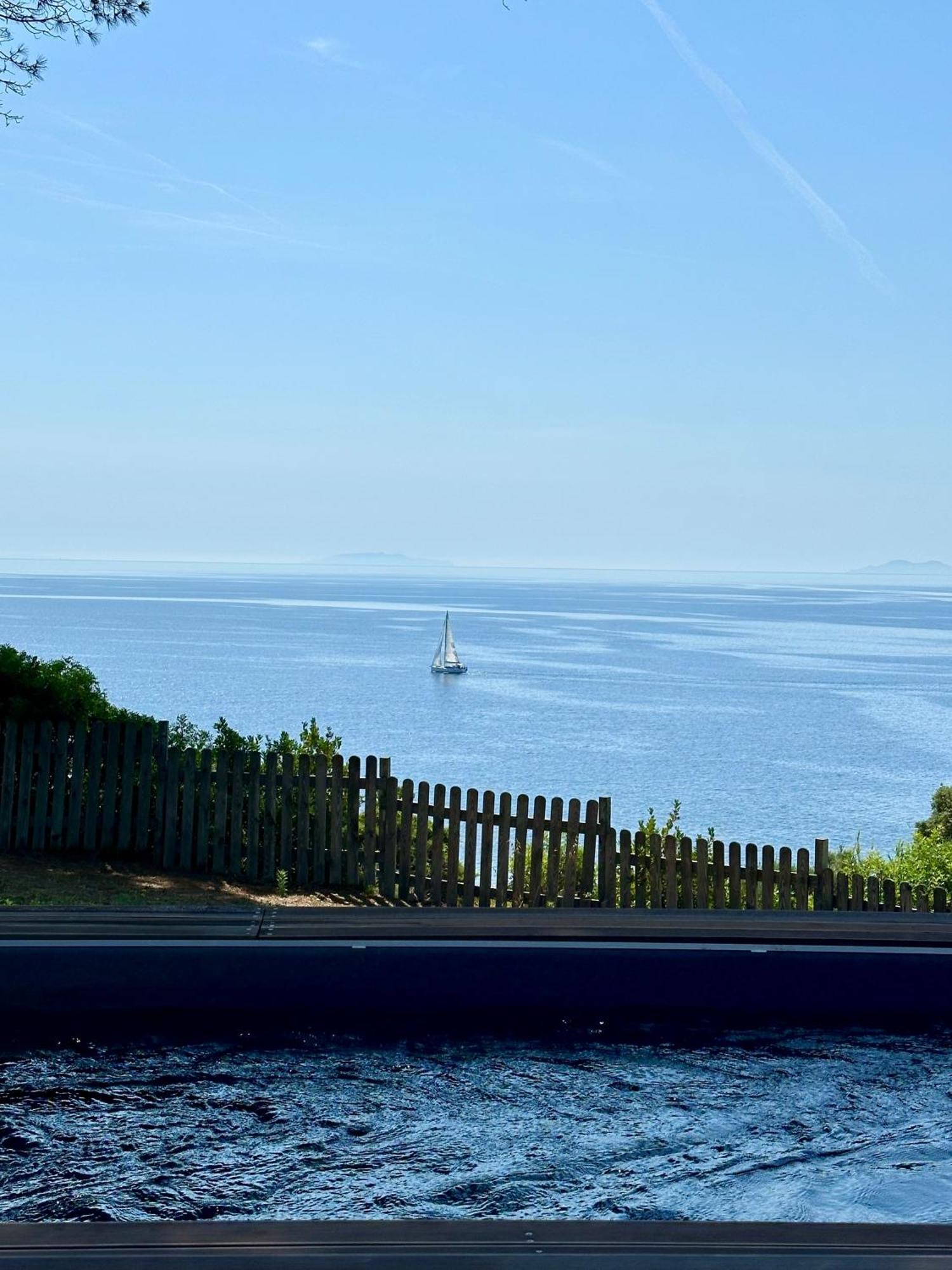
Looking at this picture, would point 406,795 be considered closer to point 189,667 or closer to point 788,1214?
point 788,1214

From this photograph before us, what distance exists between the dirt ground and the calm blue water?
32.9 metres

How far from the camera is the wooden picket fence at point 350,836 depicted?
9.68 m

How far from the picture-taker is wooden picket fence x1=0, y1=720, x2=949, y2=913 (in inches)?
381

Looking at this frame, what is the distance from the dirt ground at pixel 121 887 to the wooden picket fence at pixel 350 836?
0.43 ft

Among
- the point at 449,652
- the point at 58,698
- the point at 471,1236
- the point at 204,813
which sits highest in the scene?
the point at 449,652

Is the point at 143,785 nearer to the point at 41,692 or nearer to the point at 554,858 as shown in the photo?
the point at 41,692

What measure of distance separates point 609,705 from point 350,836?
71054 mm

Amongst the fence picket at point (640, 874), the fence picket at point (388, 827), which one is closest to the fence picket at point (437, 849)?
the fence picket at point (388, 827)

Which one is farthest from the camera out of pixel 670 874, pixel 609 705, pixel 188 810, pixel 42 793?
pixel 609 705

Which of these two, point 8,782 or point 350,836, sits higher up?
point 8,782

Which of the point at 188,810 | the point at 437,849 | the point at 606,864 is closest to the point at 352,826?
the point at 437,849

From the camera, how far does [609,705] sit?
3172 inches

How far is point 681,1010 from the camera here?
625 centimetres

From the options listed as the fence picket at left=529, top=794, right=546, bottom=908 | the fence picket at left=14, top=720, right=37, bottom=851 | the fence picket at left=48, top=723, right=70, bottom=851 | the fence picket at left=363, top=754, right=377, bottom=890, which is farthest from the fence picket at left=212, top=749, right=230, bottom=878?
the fence picket at left=529, top=794, right=546, bottom=908
